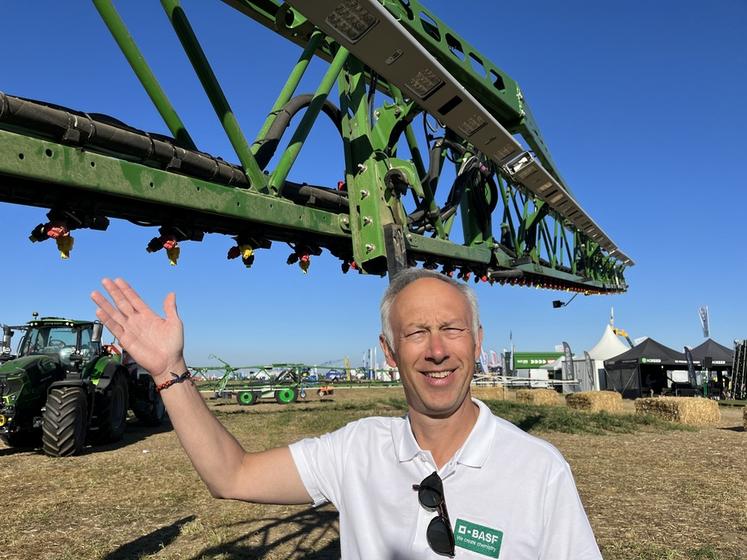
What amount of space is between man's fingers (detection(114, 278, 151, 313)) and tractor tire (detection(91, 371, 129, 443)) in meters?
10.4

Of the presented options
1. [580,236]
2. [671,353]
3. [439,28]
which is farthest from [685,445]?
[671,353]

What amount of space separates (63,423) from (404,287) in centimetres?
964

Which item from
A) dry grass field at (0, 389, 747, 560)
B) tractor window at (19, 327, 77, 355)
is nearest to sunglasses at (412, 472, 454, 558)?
dry grass field at (0, 389, 747, 560)

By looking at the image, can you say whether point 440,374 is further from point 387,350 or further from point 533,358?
A: point 533,358

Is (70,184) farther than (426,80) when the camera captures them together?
No

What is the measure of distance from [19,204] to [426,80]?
2296 mm

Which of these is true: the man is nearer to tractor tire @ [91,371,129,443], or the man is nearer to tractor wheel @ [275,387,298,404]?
tractor tire @ [91,371,129,443]

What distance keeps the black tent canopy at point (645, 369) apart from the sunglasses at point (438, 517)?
27.6 m

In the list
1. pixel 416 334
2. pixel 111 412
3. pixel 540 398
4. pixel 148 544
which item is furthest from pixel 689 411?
pixel 416 334

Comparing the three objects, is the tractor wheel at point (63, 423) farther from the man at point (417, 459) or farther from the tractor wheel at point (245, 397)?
the tractor wheel at point (245, 397)

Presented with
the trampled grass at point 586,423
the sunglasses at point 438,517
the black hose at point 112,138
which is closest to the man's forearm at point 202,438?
the sunglasses at point 438,517

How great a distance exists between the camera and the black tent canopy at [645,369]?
25.9 meters

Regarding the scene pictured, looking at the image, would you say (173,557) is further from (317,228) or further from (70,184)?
(70,184)

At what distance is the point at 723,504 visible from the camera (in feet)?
19.6
